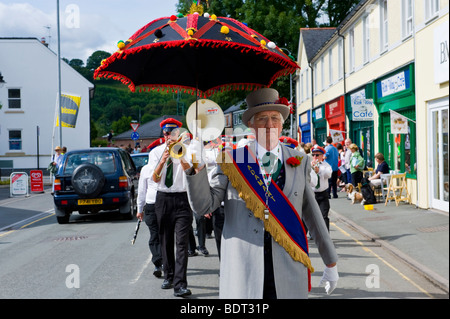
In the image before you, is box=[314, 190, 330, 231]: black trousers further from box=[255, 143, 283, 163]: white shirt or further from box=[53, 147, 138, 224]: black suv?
box=[255, 143, 283, 163]: white shirt

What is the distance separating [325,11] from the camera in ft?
154

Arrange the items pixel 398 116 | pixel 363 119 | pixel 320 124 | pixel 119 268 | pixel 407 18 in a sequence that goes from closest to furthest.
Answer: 1. pixel 119 268
2. pixel 398 116
3. pixel 407 18
4. pixel 363 119
5. pixel 320 124

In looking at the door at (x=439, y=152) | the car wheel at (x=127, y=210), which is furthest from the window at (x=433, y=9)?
the car wheel at (x=127, y=210)

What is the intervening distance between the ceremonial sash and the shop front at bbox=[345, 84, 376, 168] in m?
17.4

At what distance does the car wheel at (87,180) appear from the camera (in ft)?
43.6

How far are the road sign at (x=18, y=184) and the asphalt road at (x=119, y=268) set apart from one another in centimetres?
1159

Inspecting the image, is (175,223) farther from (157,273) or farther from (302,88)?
(302,88)

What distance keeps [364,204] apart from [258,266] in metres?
13.9

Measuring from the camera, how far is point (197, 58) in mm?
3912

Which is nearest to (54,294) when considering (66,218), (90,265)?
(90,265)

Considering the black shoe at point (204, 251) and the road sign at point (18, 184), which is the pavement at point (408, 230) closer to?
the black shoe at point (204, 251)

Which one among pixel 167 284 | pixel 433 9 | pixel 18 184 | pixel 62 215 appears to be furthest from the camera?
pixel 18 184

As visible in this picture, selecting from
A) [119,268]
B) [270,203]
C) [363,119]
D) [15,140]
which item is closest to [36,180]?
[363,119]

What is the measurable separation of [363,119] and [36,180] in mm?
14714
